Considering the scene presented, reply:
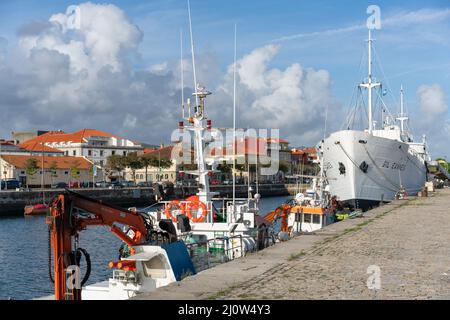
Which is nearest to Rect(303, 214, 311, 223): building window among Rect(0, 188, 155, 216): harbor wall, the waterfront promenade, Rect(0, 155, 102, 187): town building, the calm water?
the waterfront promenade

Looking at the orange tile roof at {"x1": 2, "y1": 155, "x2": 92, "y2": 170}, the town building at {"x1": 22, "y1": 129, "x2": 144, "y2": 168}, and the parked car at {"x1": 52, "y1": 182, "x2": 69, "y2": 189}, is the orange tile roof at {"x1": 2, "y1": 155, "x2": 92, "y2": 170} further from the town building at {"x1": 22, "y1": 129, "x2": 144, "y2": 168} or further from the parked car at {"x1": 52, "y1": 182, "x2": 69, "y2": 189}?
the town building at {"x1": 22, "y1": 129, "x2": 144, "y2": 168}

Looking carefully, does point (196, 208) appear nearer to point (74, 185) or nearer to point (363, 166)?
point (363, 166)

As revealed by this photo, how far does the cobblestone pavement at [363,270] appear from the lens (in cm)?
1088

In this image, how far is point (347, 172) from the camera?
4697cm

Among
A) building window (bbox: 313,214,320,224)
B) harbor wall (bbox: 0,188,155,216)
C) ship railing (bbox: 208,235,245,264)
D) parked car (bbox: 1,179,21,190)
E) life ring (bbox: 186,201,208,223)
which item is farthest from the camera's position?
parked car (bbox: 1,179,21,190)

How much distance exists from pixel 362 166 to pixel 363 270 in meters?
34.2

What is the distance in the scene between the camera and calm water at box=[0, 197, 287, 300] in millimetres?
22750

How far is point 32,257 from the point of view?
101 feet

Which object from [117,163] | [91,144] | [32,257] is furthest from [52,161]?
[32,257]

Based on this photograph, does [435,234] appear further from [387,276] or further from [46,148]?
[46,148]

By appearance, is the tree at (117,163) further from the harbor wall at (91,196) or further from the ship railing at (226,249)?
the ship railing at (226,249)

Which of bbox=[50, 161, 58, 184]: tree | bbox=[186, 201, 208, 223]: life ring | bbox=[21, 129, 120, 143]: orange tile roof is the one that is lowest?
bbox=[186, 201, 208, 223]: life ring

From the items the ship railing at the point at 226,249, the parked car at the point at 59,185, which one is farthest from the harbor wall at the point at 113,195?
the ship railing at the point at 226,249
